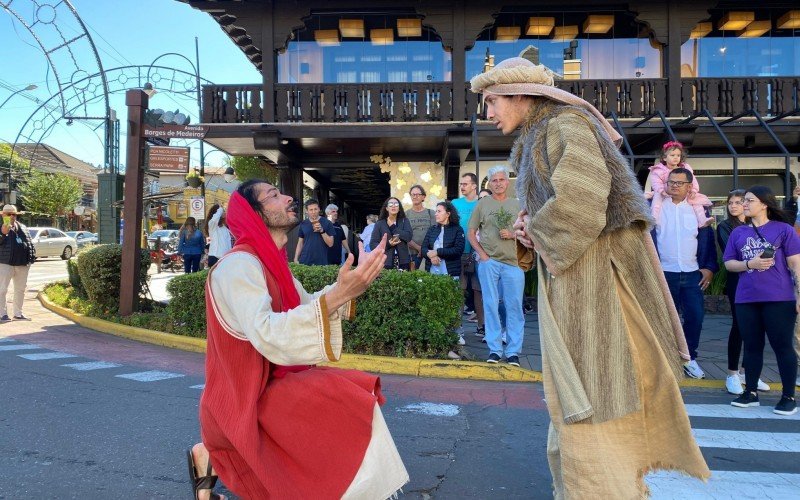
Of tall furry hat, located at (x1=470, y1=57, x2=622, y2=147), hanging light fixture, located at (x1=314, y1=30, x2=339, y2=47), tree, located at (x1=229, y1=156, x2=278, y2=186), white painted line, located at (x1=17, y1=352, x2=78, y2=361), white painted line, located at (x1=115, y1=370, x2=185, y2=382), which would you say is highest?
hanging light fixture, located at (x1=314, y1=30, x2=339, y2=47)

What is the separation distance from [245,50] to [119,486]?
17802mm

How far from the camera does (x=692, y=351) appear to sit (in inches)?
238

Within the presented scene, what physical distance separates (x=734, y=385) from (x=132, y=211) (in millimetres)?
8501

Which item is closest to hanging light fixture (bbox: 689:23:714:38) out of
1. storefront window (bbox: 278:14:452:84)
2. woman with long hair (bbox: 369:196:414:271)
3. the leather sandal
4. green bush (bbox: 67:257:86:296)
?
storefront window (bbox: 278:14:452:84)

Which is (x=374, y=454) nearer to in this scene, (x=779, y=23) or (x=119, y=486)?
(x=119, y=486)

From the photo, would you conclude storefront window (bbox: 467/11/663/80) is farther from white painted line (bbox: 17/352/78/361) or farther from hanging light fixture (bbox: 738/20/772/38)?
white painted line (bbox: 17/352/78/361)

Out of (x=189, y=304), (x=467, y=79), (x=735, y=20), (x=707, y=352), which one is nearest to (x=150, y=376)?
(x=189, y=304)

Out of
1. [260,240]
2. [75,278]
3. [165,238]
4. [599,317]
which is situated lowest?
[75,278]

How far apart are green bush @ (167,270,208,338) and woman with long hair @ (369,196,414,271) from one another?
232 centimetres

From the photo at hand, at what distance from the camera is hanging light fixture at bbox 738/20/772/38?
15617 mm

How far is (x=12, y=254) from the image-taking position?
9.81 m

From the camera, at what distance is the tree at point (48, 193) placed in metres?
46.2

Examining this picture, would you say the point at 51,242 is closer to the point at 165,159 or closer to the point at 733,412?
the point at 165,159

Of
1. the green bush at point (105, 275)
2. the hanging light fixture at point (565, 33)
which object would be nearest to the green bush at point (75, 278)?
the green bush at point (105, 275)
